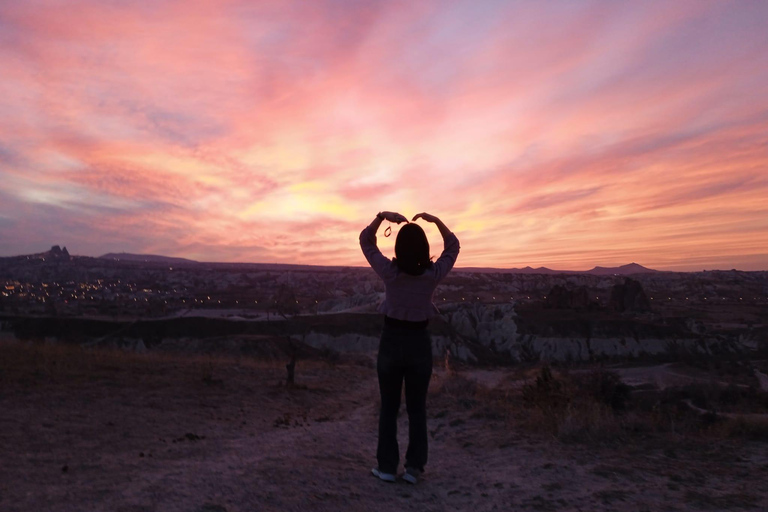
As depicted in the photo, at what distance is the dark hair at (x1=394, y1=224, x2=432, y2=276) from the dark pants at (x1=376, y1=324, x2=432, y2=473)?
54 centimetres

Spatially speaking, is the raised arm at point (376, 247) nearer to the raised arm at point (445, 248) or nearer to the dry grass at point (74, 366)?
the raised arm at point (445, 248)

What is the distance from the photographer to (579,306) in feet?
193

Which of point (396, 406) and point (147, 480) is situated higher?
point (396, 406)

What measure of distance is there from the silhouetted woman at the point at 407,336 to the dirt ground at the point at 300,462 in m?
0.33

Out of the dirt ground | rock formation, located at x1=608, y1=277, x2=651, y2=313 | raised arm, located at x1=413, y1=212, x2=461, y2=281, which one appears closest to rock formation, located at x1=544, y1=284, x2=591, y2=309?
rock formation, located at x1=608, y1=277, x2=651, y2=313

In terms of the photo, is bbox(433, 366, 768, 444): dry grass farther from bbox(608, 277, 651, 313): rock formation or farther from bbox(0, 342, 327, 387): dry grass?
bbox(608, 277, 651, 313): rock formation

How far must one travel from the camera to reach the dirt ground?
4191 millimetres

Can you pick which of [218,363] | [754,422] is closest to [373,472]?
[754,422]

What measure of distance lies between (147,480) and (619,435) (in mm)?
4792

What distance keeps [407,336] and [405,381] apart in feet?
1.25

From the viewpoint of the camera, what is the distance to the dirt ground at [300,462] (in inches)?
165

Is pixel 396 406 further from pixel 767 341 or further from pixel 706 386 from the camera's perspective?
pixel 767 341

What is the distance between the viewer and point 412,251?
4.58 m

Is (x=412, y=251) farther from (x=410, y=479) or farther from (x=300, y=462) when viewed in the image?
(x=300, y=462)
